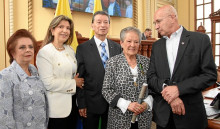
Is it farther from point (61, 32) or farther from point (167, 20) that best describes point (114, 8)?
point (167, 20)

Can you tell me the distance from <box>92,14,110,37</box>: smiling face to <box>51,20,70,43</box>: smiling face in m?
0.33

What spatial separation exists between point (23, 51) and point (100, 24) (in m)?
0.90

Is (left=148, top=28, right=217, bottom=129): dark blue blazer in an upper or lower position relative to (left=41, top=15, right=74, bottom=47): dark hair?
lower

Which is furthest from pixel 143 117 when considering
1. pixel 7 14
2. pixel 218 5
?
pixel 218 5

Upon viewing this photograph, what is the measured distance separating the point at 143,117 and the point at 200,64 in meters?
0.65

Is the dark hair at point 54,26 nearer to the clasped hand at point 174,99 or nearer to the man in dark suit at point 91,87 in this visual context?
the man in dark suit at point 91,87

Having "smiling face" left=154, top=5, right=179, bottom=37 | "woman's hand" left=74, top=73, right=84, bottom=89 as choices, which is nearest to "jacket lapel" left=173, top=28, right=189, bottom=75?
"smiling face" left=154, top=5, right=179, bottom=37

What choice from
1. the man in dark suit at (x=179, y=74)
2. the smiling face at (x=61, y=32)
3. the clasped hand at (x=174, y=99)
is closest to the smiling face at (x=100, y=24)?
the smiling face at (x=61, y=32)

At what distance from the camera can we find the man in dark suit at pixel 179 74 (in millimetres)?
1555

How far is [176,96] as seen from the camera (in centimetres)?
156

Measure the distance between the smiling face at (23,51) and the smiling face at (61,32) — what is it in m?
0.41

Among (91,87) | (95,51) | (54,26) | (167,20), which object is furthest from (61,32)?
(167,20)

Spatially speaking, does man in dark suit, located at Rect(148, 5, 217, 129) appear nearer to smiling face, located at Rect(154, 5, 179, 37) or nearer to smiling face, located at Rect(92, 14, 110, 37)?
smiling face, located at Rect(154, 5, 179, 37)

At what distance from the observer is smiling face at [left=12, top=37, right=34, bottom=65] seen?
156cm
